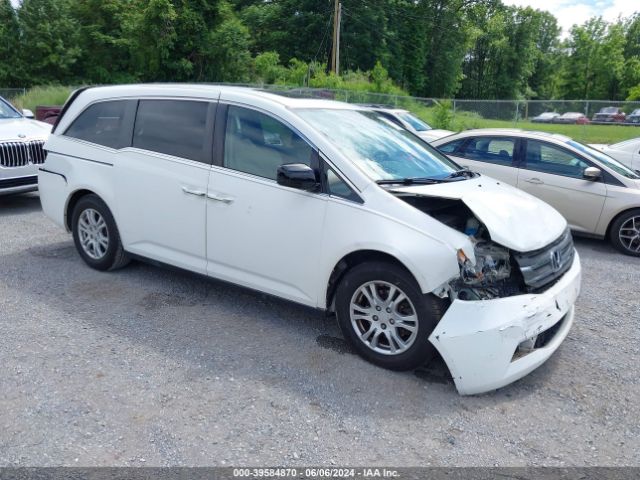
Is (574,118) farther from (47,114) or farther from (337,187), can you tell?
(337,187)

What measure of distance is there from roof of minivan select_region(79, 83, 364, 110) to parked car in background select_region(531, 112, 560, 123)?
2258 centimetres

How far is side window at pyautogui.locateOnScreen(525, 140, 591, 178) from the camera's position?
7.52m

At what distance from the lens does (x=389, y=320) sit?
372cm

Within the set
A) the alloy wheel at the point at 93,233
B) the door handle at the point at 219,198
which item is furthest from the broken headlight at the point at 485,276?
the alloy wheel at the point at 93,233

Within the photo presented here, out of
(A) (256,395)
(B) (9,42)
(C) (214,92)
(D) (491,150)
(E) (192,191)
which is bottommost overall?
(A) (256,395)

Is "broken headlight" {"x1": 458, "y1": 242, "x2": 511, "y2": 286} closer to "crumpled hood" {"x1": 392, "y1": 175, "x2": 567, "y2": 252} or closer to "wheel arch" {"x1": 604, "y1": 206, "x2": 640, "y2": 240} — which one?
"crumpled hood" {"x1": 392, "y1": 175, "x2": 567, "y2": 252}

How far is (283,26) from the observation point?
4706 centimetres

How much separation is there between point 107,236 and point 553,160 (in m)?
5.90

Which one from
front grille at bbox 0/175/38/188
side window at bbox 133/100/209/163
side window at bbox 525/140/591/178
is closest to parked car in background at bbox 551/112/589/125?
side window at bbox 525/140/591/178

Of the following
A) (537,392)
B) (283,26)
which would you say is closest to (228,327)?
(537,392)

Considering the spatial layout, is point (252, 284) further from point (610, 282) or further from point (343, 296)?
point (610, 282)

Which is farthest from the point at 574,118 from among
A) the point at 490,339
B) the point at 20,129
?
the point at 490,339

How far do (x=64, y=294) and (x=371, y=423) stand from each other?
126 inches

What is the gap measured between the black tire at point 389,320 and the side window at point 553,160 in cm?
494
